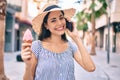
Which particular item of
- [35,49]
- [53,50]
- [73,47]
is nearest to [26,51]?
[35,49]

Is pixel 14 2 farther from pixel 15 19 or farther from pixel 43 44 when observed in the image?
pixel 43 44

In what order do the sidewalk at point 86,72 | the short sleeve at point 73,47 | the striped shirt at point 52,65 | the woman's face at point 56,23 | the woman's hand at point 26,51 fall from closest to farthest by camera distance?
1. the woman's hand at point 26,51
2. the striped shirt at point 52,65
3. the woman's face at point 56,23
4. the short sleeve at point 73,47
5. the sidewalk at point 86,72

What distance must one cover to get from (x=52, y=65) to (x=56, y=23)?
1.34ft

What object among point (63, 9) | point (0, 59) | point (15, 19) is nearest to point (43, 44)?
point (63, 9)

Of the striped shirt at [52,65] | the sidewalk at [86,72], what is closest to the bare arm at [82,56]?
the striped shirt at [52,65]

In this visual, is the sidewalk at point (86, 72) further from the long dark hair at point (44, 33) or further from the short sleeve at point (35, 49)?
the short sleeve at point (35, 49)

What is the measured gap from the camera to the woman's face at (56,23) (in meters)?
3.33

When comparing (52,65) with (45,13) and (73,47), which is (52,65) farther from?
(45,13)

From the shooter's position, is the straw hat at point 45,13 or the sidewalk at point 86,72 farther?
the sidewalk at point 86,72

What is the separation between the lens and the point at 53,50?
3332 mm

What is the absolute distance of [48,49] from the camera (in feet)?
10.9

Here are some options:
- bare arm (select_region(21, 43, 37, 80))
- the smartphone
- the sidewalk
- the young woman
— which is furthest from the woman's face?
the sidewalk

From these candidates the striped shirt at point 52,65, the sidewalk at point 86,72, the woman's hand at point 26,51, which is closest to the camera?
the woman's hand at point 26,51

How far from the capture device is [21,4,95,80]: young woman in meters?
3.21
